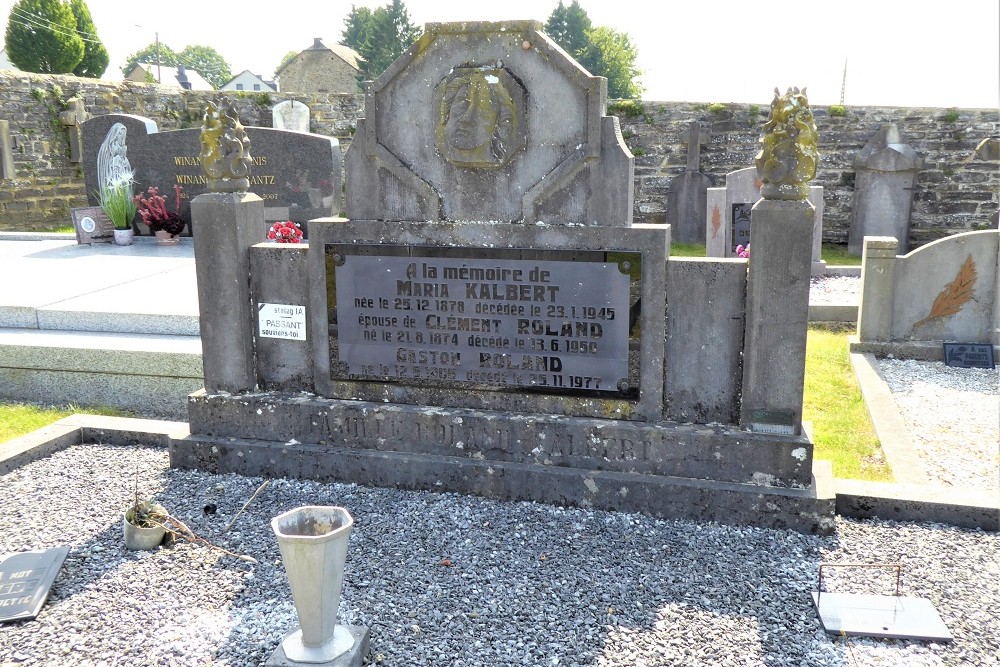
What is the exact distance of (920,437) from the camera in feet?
17.6

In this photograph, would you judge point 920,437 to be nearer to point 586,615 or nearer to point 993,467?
point 993,467

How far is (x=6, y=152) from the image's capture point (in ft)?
47.4

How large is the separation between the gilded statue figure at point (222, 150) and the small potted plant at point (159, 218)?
20.3ft

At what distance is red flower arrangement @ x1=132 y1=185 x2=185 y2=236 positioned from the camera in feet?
33.0

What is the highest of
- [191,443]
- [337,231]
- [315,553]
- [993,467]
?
[337,231]

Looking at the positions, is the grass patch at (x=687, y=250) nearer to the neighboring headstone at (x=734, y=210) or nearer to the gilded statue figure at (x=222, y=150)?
the neighboring headstone at (x=734, y=210)

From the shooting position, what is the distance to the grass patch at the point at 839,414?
4.87 metres

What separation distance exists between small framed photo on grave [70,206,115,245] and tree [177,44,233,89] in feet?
302

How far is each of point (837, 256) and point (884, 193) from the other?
1314mm

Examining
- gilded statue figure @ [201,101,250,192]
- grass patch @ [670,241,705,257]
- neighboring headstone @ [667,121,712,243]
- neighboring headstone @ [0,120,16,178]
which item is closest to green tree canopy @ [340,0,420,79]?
neighboring headstone @ [0,120,16,178]

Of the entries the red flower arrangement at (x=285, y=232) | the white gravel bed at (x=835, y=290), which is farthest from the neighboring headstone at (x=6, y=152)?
the white gravel bed at (x=835, y=290)

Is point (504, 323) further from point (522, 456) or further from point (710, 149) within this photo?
point (710, 149)

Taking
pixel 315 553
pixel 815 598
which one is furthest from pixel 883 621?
pixel 315 553

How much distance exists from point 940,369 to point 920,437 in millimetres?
1819
